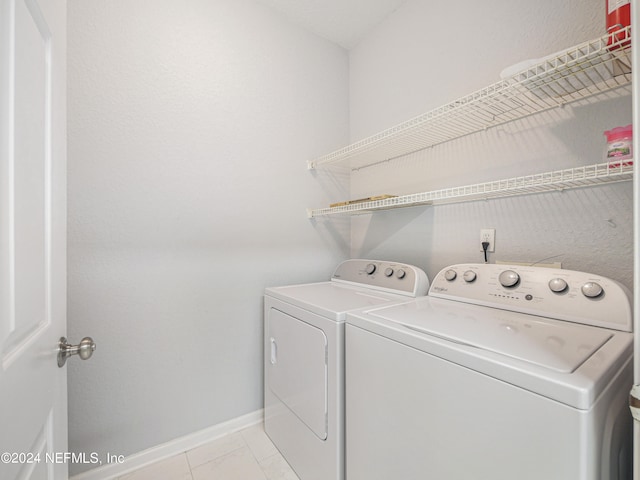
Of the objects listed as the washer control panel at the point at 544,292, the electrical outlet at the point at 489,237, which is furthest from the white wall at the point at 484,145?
the washer control panel at the point at 544,292

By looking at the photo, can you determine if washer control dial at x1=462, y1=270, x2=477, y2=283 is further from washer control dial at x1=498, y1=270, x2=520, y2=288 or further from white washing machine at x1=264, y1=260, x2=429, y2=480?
white washing machine at x1=264, y1=260, x2=429, y2=480

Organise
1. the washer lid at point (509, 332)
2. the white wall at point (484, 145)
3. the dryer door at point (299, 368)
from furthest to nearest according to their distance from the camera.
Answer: the dryer door at point (299, 368)
the white wall at point (484, 145)
the washer lid at point (509, 332)

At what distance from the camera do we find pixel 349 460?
43.2 inches

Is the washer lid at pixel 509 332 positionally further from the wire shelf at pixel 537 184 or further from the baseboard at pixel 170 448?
the baseboard at pixel 170 448

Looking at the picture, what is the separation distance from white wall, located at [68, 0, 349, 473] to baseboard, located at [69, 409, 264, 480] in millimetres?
41

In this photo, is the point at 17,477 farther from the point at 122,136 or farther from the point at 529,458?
the point at 122,136

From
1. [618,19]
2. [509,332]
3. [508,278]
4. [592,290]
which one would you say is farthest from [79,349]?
[618,19]

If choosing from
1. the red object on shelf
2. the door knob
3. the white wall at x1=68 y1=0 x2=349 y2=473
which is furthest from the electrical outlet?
the door knob

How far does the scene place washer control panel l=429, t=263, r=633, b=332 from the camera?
2.90 feet

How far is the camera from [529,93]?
115 cm

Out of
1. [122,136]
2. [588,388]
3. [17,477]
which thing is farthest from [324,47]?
[17,477]

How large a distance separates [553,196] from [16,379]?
5.79 ft

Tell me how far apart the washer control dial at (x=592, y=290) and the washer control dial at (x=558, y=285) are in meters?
0.05

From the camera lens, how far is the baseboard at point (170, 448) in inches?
53.6
